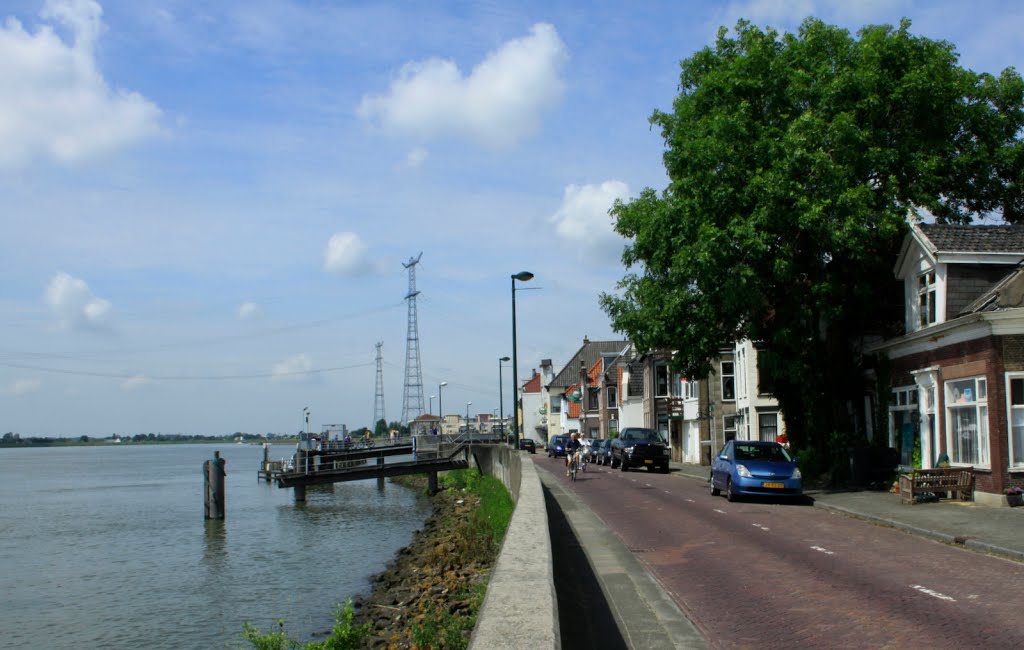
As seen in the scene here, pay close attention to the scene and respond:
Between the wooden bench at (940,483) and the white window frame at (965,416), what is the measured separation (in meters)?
0.48

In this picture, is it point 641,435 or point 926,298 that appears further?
point 641,435

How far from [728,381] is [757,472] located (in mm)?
26969

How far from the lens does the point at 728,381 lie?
165 feet

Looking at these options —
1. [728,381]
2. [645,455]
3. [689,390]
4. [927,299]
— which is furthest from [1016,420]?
[689,390]

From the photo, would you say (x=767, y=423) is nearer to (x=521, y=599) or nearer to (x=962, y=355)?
(x=962, y=355)

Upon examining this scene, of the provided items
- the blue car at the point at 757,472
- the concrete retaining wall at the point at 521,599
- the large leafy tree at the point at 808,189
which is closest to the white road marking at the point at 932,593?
the concrete retaining wall at the point at 521,599

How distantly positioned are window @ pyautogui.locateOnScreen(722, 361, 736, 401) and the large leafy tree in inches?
748

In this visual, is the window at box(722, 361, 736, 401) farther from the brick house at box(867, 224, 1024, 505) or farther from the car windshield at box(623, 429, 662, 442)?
the brick house at box(867, 224, 1024, 505)

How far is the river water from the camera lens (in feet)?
66.1

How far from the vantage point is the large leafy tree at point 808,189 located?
83.9ft

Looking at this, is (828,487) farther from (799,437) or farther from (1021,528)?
(1021,528)

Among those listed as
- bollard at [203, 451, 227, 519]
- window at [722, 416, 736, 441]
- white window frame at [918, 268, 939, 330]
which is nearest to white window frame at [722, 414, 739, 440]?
window at [722, 416, 736, 441]

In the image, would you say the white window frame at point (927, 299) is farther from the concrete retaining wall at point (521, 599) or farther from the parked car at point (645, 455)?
the parked car at point (645, 455)

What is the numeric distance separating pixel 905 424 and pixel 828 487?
Answer: 2.95m
